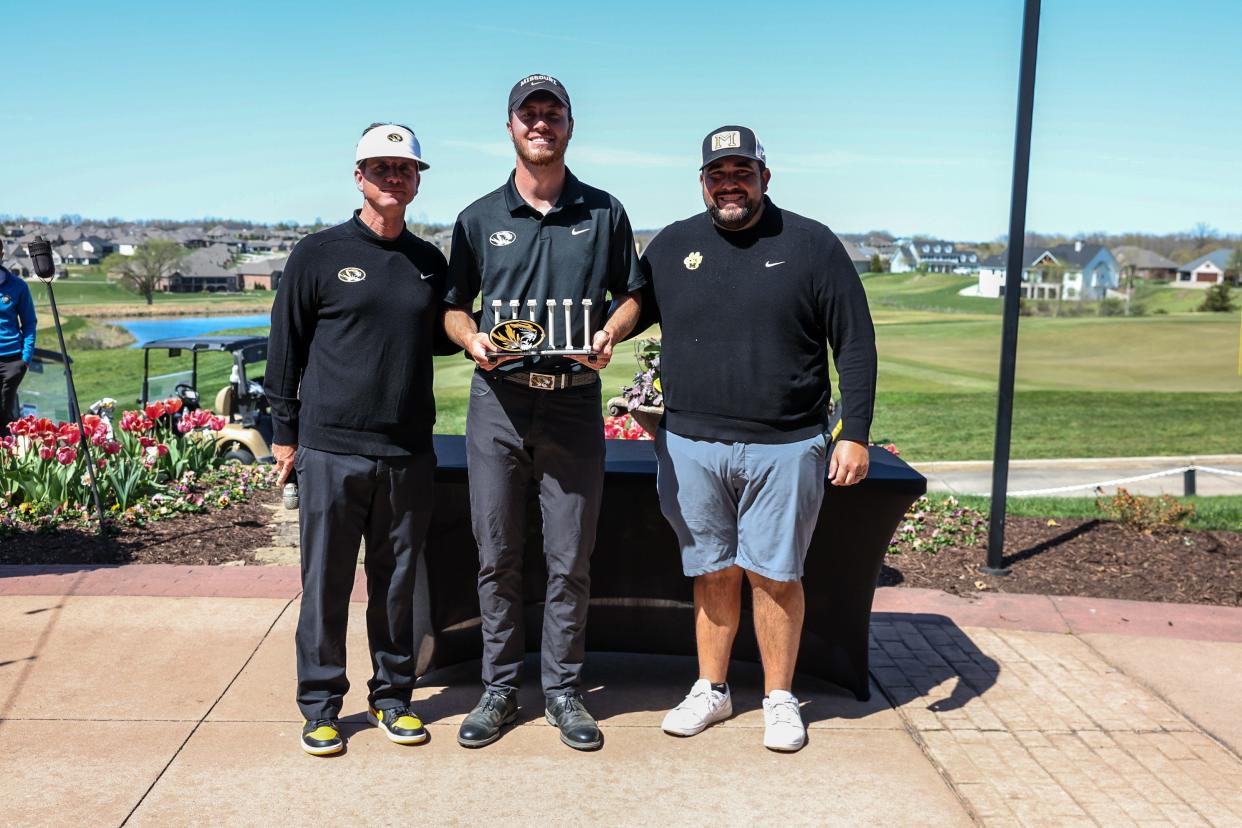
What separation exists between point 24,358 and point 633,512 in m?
6.27

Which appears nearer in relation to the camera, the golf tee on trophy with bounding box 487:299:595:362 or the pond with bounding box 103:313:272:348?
the golf tee on trophy with bounding box 487:299:595:362

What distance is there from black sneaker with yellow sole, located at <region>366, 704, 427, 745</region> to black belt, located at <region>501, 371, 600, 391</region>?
1.21m

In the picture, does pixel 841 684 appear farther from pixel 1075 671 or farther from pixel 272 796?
pixel 272 796

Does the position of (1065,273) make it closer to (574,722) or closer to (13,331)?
(13,331)

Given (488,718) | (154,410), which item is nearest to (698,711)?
(488,718)

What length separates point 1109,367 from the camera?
3372 cm

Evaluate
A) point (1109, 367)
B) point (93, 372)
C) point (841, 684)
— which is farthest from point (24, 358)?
point (1109, 367)

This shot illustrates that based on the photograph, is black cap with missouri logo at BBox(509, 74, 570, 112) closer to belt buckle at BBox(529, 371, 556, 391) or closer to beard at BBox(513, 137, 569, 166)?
beard at BBox(513, 137, 569, 166)

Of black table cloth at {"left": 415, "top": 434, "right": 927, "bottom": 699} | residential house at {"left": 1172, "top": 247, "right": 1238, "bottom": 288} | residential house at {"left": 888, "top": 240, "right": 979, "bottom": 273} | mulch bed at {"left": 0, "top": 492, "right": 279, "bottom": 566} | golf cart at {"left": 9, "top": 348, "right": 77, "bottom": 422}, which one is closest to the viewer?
Result: black table cloth at {"left": 415, "top": 434, "right": 927, "bottom": 699}

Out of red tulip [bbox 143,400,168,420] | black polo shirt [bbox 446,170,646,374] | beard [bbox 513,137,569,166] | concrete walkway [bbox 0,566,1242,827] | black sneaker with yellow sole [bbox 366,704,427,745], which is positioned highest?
beard [bbox 513,137,569,166]

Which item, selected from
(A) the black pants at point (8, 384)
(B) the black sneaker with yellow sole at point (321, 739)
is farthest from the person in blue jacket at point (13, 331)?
(B) the black sneaker with yellow sole at point (321, 739)

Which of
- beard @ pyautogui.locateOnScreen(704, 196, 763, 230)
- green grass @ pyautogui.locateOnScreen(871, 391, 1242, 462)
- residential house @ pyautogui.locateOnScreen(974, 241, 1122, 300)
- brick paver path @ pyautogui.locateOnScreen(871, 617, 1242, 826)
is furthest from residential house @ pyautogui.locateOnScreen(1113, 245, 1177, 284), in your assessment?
beard @ pyautogui.locateOnScreen(704, 196, 763, 230)

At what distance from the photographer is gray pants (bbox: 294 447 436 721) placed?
3723 millimetres

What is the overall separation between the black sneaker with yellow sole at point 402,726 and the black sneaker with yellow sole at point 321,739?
164 mm
